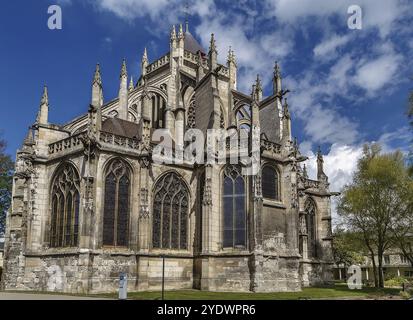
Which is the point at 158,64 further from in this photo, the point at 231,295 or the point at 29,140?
the point at 231,295

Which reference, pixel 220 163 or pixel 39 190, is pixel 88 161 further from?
pixel 220 163

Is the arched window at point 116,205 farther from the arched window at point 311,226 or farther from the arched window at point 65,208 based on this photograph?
the arched window at point 311,226

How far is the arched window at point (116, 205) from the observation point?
73.6ft

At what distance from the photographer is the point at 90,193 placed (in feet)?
70.8

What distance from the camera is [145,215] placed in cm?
2306

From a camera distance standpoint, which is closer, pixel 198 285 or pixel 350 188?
pixel 198 285

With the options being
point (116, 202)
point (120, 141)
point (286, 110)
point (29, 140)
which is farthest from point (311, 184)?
point (29, 140)

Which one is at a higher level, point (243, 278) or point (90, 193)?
point (90, 193)

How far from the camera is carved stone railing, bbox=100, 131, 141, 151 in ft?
75.7

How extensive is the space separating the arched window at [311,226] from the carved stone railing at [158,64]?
16607mm

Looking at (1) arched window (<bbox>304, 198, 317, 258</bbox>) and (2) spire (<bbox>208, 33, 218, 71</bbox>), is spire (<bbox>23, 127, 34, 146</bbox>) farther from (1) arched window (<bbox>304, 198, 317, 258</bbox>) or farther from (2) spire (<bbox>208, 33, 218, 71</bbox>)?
(1) arched window (<bbox>304, 198, 317, 258</bbox>)

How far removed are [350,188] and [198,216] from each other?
13.3 m

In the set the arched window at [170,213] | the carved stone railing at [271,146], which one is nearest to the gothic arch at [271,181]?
the carved stone railing at [271,146]

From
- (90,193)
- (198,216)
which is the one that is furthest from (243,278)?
(90,193)
